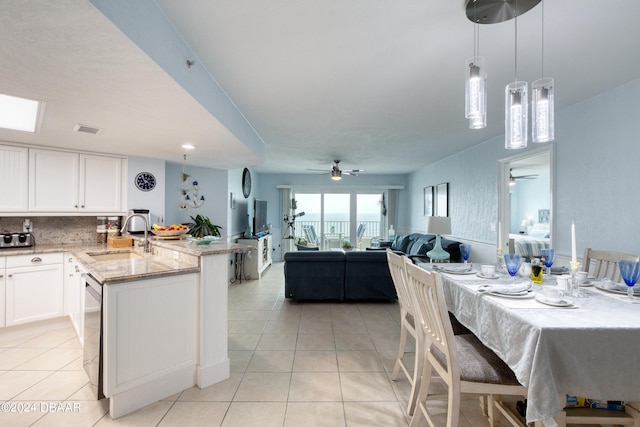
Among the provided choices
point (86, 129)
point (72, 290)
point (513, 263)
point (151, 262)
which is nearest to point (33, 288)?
point (72, 290)

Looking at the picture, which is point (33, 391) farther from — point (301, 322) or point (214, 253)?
point (301, 322)

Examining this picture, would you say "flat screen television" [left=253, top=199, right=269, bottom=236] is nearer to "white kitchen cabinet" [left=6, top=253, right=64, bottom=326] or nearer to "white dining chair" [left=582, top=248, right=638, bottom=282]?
"white kitchen cabinet" [left=6, top=253, right=64, bottom=326]

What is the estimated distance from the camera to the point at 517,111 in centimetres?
184

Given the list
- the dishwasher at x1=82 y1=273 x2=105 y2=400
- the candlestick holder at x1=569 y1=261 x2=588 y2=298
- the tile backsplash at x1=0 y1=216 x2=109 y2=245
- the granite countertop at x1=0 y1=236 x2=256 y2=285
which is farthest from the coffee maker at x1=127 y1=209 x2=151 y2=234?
the candlestick holder at x1=569 y1=261 x2=588 y2=298

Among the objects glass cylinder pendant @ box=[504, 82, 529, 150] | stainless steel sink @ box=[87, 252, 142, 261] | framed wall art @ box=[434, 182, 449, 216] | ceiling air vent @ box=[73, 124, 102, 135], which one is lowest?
stainless steel sink @ box=[87, 252, 142, 261]

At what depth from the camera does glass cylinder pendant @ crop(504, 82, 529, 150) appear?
1.81 meters

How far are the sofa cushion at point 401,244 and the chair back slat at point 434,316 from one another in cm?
498

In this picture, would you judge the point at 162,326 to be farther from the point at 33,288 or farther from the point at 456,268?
the point at 456,268

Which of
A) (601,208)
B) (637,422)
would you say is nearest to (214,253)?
(637,422)

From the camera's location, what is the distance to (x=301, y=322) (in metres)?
3.59

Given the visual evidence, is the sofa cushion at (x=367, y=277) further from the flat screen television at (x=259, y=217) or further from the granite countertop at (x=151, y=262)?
the flat screen television at (x=259, y=217)

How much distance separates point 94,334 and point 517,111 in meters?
3.09

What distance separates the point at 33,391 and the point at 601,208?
16.1 feet

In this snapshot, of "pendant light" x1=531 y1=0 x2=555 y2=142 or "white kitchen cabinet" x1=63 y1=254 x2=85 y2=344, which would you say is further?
"white kitchen cabinet" x1=63 y1=254 x2=85 y2=344
